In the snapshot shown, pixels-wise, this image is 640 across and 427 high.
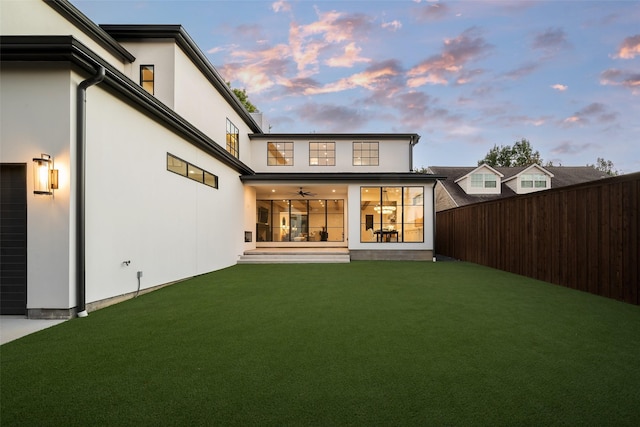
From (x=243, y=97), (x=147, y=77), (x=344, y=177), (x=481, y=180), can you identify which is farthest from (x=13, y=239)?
(x=481, y=180)

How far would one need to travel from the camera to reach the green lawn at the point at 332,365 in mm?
1949

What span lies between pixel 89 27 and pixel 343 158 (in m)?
10.4

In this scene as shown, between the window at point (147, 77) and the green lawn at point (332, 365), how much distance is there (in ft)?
22.4

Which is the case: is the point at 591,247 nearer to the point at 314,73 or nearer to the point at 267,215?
the point at 267,215

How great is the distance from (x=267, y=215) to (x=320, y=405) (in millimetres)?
14353

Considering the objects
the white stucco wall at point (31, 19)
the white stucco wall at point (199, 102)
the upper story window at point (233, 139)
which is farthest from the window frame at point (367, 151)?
the white stucco wall at point (31, 19)

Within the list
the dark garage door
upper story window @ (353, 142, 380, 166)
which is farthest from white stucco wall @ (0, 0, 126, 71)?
upper story window @ (353, 142, 380, 166)

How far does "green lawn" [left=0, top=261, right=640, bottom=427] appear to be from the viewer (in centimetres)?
195

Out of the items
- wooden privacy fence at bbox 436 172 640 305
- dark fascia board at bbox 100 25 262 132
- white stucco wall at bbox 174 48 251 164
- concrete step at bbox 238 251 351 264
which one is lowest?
concrete step at bbox 238 251 351 264

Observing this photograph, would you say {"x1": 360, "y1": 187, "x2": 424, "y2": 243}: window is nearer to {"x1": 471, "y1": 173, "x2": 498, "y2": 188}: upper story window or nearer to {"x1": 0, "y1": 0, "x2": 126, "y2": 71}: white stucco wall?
{"x1": 0, "y1": 0, "x2": 126, "y2": 71}: white stucco wall

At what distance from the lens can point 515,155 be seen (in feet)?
131

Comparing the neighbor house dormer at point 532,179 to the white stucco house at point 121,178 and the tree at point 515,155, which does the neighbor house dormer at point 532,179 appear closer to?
the white stucco house at point 121,178

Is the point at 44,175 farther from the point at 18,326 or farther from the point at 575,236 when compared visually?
the point at 575,236

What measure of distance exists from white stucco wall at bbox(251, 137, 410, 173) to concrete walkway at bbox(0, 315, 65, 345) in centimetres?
1139
